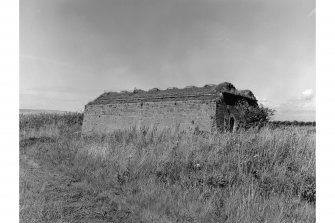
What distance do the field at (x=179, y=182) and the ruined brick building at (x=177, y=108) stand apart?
5009mm

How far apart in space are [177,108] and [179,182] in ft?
35.0

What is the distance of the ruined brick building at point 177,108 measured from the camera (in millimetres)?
14133

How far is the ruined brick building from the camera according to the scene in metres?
14.1

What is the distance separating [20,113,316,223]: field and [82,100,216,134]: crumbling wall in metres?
3.86

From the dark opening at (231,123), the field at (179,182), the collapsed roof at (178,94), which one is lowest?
the field at (179,182)

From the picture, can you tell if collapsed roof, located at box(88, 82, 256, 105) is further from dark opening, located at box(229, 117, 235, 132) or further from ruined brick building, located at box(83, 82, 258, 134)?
dark opening, located at box(229, 117, 235, 132)

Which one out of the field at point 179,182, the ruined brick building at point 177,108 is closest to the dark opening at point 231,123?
the ruined brick building at point 177,108

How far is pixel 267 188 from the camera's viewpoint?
4.88m

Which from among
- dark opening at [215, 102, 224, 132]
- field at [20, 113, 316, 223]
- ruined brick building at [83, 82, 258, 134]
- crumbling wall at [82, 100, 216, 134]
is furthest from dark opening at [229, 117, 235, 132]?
field at [20, 113, 316, 223]

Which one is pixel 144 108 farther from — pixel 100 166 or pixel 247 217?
pixel 247 217

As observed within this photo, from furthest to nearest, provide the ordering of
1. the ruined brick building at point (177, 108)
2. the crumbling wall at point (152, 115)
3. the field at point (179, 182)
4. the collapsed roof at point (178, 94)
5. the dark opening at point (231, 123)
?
the collapsed roof at point (178, 94) → the dark opening at point (231, 123) → the crumbling wall at point (152, 115) → the ruined brick building at point (177, 108) → the field at point (179, 182)

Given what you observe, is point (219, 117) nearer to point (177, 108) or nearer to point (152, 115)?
point (177, 108)

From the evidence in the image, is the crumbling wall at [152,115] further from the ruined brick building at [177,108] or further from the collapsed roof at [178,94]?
the collapsed roof at [178,94]

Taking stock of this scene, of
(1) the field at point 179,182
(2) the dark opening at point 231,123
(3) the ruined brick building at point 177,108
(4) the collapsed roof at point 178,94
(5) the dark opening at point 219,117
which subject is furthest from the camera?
(4) the collapsed roof at point 178,94
